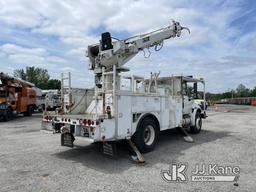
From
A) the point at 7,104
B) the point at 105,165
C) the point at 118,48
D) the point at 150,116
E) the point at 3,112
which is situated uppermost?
the point at 118,48

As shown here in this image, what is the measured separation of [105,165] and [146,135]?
181cm

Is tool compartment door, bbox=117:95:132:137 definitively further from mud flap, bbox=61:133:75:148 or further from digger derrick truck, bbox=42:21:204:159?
mud flap, bbox=61:133:75:148

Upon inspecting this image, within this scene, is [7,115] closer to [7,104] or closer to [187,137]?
[7,104]

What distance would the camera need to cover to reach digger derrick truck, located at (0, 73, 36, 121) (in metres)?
16.4

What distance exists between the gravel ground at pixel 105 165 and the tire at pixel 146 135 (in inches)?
9.3

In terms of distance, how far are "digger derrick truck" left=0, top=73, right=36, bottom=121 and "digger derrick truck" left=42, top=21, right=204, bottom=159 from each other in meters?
10.6

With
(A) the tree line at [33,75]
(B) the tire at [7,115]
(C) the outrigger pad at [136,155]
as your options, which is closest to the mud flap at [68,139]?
(C) the outrigger pad at [136,155]

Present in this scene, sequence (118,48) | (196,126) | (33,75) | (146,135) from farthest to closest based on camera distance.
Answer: (33,75) < (196,126) < (118,48) < (146,135)

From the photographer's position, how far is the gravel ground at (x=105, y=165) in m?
4.69

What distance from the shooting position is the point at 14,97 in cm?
1750

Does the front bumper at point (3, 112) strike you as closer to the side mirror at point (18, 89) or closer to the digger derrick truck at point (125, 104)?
the side mirror at point (18, 89)

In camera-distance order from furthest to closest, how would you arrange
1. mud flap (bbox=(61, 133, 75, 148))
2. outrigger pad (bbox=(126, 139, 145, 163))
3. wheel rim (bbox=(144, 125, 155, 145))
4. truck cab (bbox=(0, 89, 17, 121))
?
truck cab (bbox=(0, 89, 17, 121)) → wheel rim (bbox=(144, 125, 155, 145)) → mud flap (bbox=(61, 133, 75, 148)) → outrigger pad (bbox=(126, 139, 145, 163))

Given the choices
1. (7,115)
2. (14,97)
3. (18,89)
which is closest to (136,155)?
(7,115)

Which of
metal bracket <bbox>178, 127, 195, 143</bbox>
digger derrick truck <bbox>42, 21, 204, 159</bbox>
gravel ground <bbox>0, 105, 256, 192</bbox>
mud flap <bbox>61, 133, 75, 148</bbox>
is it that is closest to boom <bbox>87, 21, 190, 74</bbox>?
digger derrick truck <bbox>42, 21, 204, 159</bbox>
